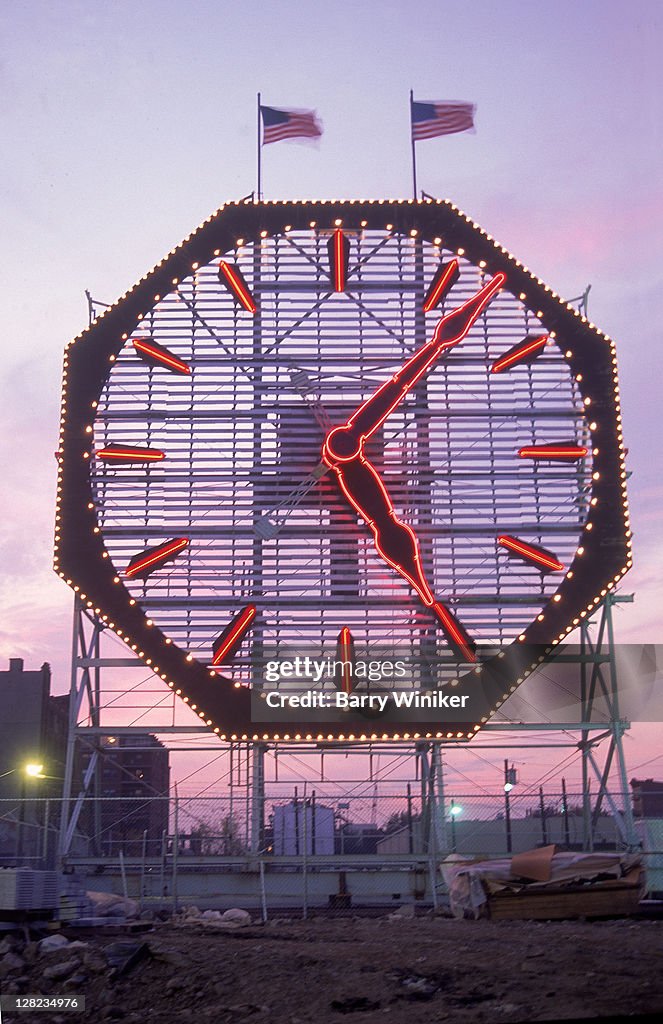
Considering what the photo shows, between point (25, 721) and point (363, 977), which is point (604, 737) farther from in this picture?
point (25, 721)

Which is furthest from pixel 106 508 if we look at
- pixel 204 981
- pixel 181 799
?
pixel 204 981

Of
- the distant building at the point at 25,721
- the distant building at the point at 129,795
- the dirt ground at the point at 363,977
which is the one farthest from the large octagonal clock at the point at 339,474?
the distant building at the point at 25,721

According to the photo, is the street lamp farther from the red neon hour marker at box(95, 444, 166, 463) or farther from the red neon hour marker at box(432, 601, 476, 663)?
the red neon hour marker at box(95, 444, 166, 463)

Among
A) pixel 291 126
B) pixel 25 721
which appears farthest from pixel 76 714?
pixel 25 721

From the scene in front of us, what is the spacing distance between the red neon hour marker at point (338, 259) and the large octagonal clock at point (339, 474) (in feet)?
0.20

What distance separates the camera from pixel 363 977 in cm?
1480

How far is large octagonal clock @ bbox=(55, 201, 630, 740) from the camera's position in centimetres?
2641

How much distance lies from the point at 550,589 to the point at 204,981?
45.4 ft

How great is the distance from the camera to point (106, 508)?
89.6 ft

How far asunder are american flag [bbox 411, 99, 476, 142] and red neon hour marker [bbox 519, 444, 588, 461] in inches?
320

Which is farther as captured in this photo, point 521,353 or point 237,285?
point 237,285

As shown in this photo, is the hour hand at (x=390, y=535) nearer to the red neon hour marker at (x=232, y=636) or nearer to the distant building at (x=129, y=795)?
the red neon hour marker at (x=232, y=636)

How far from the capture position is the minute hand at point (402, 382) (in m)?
27.3

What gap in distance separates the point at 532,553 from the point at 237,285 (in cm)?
879
